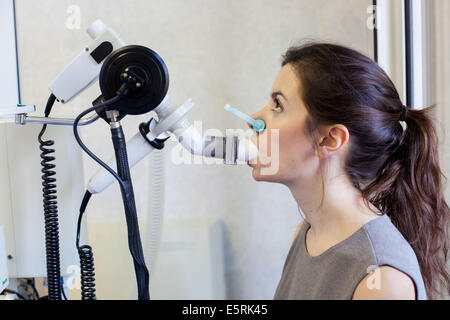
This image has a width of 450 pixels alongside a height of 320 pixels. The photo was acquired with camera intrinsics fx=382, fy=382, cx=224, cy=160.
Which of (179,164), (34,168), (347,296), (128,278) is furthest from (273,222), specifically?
(34,168)

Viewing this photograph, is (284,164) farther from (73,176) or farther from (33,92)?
(33,92)

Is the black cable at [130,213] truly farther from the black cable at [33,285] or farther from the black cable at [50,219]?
the black cable at [33,285]

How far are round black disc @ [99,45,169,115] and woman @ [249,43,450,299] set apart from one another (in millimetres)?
239

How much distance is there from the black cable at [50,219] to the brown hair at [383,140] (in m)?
0.55

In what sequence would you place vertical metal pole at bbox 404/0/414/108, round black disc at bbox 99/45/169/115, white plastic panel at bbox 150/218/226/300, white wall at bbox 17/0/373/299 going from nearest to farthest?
round black disc at bbox 99/45/169/115 < vertical metal pole at bbox 404/0/414/108 < white wall at bbox 17/0/373/299 < white plastic panel at bbox 150/218/226/300

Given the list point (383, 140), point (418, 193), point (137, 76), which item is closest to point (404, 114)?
point (383, 140)

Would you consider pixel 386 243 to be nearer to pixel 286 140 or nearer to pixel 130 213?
pixel 286 140

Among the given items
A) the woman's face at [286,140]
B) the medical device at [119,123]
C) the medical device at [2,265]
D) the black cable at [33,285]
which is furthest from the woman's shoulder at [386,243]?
the black cable at [33,285]

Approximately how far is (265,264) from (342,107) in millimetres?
709

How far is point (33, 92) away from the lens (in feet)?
3.43

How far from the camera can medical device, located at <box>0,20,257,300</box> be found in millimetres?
596

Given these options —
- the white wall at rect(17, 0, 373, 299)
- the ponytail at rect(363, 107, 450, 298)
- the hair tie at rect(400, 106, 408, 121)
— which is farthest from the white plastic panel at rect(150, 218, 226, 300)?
the hair tie at rect(400, 106, 408, 121)

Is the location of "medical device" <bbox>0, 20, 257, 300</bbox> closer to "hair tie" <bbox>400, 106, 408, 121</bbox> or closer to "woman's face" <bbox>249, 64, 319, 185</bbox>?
"woman's face" <bbox>249, 64, 319, 185</bbox>

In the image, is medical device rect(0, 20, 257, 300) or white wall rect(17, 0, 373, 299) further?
white wall rect(17, 0, 373, 299)
